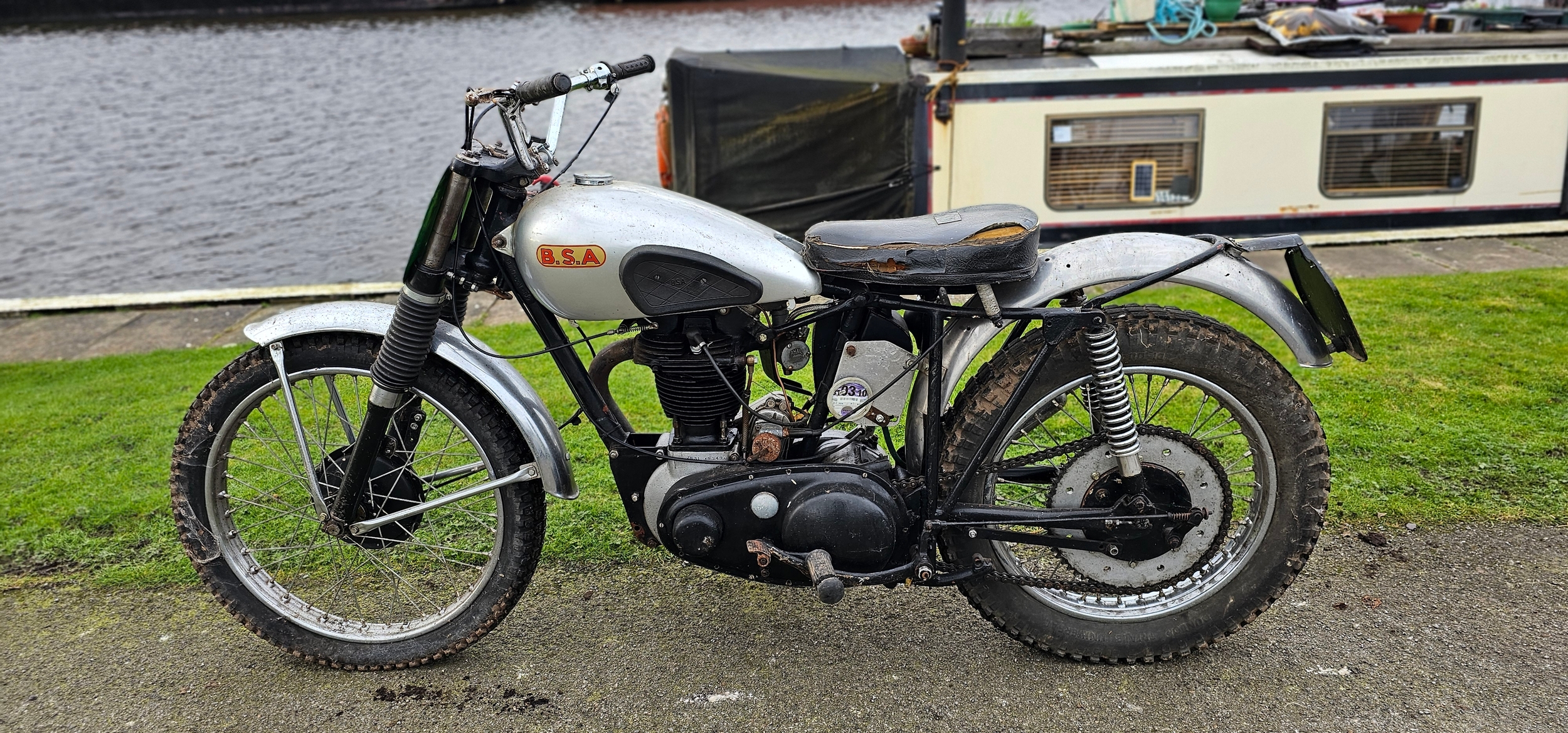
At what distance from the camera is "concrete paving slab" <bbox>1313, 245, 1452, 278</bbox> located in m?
7.53

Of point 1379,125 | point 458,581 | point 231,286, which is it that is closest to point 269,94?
point 231,286

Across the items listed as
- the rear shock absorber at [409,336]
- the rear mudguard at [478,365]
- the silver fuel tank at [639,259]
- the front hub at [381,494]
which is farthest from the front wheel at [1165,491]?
the front hub at [381,494]

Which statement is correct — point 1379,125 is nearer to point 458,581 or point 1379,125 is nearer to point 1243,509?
point 1243,509

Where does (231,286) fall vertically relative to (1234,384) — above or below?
below

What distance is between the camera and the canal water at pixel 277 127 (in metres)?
14.0

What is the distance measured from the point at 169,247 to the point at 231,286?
2.55m

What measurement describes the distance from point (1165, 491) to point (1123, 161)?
19.5 ft

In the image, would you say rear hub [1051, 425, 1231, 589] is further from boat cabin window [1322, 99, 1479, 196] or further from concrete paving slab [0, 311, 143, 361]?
boat cabin window [1322, 99, 1479, 196]

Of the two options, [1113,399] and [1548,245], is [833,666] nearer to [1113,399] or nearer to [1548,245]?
[1113,399]

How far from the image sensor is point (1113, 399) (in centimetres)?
299

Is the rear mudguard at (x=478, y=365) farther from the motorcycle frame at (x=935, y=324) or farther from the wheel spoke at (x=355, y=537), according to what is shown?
the wheel spoke at (x=355, y=537)

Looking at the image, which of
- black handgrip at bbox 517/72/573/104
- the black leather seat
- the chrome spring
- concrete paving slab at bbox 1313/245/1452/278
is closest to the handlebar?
black handgrip at bbox 517/72/573/104

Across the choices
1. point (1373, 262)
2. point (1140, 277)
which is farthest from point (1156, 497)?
point (1373, 262)

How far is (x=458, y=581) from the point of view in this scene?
3.75 metres
